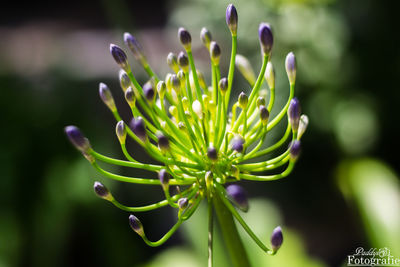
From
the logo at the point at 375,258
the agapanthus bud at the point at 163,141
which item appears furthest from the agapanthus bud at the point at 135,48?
the logo at the point at 375,258

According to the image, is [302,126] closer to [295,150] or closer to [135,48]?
[295,150]

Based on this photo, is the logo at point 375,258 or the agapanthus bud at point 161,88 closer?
the agapanthus bud at point 161,88

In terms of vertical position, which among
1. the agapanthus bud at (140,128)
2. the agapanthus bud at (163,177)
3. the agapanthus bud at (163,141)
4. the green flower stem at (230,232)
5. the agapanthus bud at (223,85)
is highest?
the agapanthus bud at (223,85)

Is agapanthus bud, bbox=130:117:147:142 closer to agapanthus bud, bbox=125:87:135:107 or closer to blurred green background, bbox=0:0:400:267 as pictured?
agapanthus bud, bbox=125:87:135:107

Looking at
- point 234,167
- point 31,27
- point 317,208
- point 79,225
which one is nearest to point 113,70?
point 79,225

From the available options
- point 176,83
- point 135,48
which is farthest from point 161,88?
point 135,48

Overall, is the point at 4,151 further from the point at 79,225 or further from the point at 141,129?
the point at 141,129

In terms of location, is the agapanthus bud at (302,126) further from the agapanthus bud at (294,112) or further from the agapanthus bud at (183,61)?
the agapanthus bud at (183,61)
